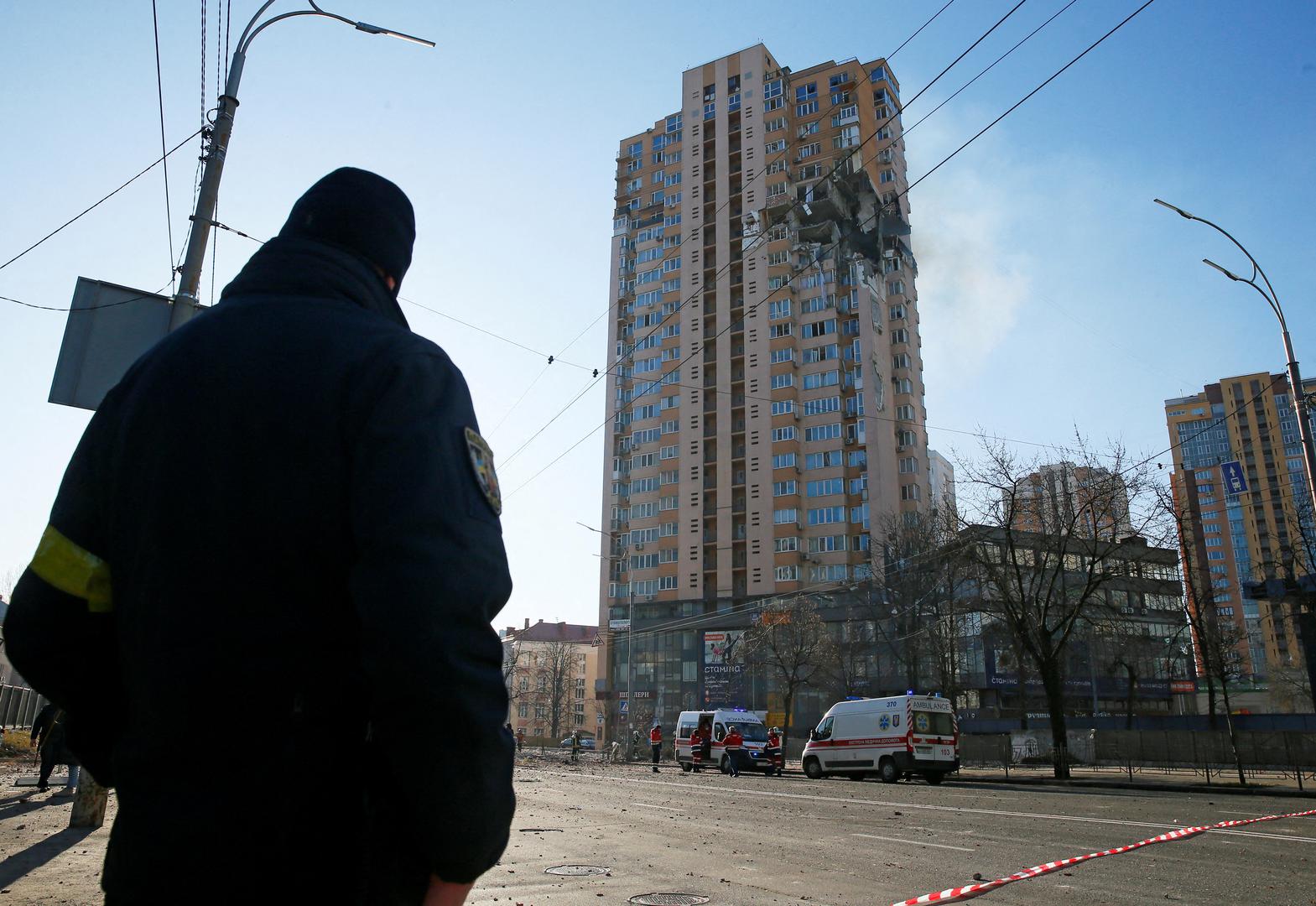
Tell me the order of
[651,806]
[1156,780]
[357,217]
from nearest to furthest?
1. [357,217]
2. [651,806]
3. [1156,780]

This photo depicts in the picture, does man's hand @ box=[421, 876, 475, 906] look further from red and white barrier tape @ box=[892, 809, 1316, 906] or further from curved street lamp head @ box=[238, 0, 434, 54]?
curved street lamp head @ box=[238, 0, 434, 54]

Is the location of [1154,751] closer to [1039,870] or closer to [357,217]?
[1039,870]

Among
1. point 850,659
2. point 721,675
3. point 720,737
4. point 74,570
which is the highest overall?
point 850,659

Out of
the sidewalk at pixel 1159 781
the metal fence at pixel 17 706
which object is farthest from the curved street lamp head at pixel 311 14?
the metal fence at pixel 17 706

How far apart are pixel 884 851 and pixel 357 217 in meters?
9.24

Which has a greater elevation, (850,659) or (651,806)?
(850,659)

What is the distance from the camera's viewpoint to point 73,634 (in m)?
1.65

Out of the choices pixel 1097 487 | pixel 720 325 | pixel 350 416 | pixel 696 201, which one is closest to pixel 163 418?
pixel 350 416

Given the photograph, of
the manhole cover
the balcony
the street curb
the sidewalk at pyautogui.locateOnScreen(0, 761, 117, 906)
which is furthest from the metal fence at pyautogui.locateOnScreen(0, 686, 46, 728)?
the balcony

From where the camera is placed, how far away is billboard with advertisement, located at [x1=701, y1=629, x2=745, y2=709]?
6372 centimetres

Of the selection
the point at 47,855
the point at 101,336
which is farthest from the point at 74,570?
the point at 47,855

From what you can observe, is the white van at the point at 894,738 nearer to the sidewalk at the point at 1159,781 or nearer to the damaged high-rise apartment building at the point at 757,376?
the sidewalk at the point at 1159,781

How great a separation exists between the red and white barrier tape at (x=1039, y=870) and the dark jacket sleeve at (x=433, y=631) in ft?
19.3

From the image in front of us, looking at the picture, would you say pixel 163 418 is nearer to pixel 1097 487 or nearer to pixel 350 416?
pixel 350 416
